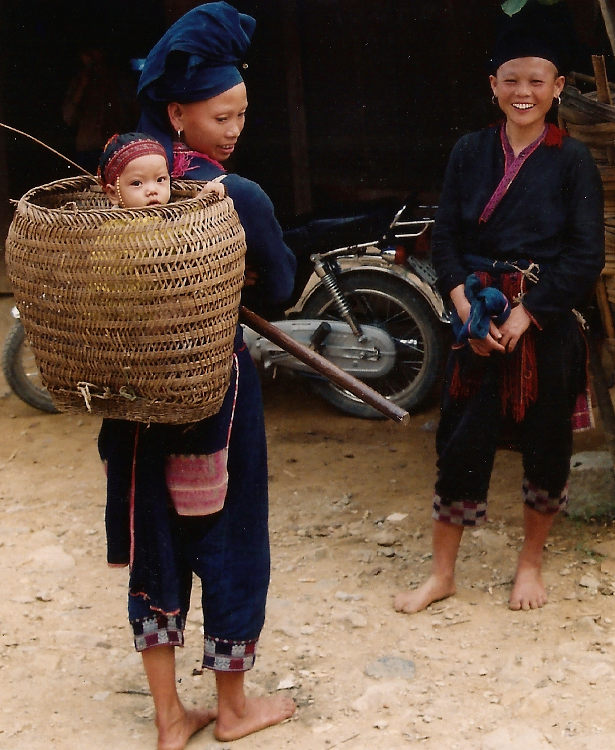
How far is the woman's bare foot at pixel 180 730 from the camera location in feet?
8.78

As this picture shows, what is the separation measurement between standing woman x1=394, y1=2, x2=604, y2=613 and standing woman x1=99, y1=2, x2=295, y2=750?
0.87m

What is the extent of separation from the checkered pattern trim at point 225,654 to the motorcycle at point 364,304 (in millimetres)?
2701

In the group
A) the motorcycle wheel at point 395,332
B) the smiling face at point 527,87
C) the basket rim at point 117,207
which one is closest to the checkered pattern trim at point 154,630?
the basket rim at point 117,207

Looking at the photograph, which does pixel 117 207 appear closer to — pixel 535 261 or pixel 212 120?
pixel 212 120

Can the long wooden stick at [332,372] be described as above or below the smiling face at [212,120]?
below

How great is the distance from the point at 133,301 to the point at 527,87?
1554mm

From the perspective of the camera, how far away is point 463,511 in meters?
3.33

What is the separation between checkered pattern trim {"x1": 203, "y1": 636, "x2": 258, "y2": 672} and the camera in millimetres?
2629

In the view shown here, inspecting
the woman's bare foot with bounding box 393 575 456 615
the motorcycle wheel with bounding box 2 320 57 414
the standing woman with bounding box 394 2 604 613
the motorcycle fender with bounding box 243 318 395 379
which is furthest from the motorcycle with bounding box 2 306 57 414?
the standing woman with bounding box 394 2 604 613

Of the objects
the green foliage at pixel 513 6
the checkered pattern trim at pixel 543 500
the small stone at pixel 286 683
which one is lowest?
the small stone at pixel 286 683

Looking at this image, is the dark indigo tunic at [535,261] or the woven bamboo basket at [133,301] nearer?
the woven bamboo basket at [133,301]

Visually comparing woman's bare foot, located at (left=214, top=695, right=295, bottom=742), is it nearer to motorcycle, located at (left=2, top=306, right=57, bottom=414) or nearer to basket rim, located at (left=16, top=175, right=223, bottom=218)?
basket rim, located at (left=16, top=175, right=223, bottom=218)

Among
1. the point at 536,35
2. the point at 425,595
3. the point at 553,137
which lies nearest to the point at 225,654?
the point at 425,595

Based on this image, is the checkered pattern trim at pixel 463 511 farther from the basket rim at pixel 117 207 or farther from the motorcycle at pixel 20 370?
the motorcycle at pixel 20 370
